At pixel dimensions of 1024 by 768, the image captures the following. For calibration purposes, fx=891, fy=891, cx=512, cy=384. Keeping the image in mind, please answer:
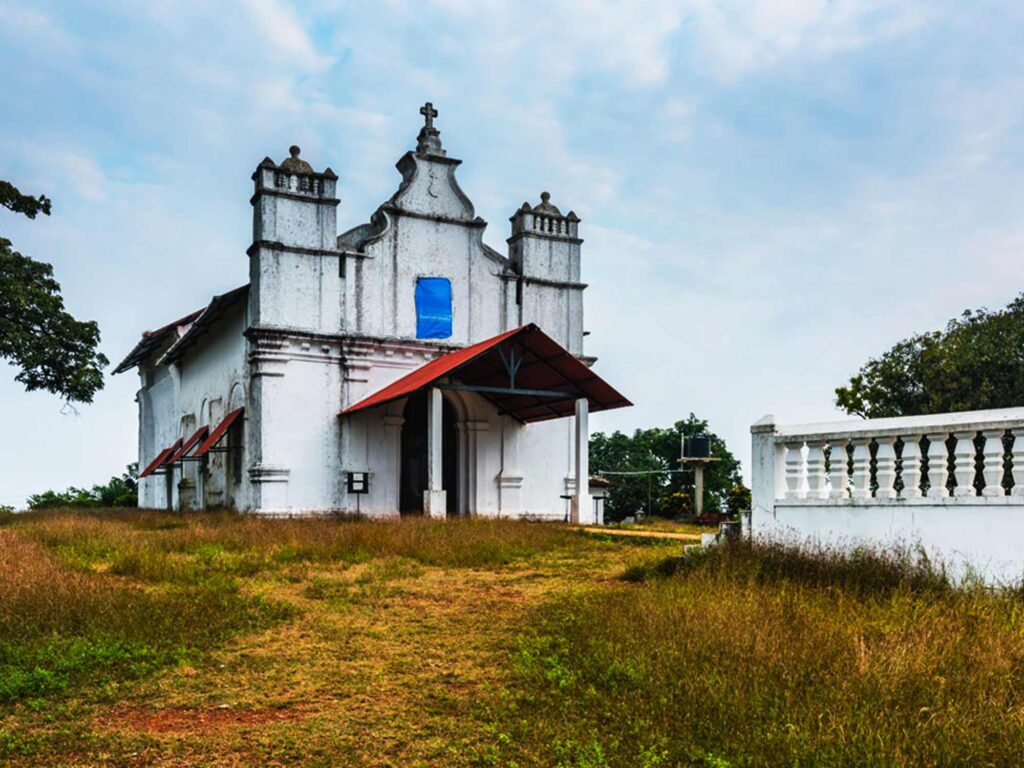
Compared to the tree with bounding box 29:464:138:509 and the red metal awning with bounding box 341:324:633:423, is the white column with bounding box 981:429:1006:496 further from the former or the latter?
the tree with bounding box 29:464:138:509

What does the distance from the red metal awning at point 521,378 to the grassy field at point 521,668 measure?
787 centimetres

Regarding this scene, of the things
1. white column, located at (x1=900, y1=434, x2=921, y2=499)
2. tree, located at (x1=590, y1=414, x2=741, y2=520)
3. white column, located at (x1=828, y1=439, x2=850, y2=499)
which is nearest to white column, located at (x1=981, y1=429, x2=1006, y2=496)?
white column, located at (x1=900, y1=434, x2=921, y2=499)

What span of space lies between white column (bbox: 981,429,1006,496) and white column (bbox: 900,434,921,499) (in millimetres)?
570

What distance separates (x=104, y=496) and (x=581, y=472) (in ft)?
101

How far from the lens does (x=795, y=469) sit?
30.8 feet

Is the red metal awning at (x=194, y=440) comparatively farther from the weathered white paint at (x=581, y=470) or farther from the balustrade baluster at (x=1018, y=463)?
the balustrade baluster at (x=1018, y=463)

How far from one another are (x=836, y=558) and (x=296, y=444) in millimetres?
14115

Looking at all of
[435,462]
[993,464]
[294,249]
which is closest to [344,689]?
[993,464]

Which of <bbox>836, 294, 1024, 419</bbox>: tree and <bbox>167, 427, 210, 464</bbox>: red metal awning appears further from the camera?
<bbox>836, 294, 1024, 419</bbox>: tree

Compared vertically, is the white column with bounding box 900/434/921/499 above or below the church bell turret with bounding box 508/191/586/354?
below

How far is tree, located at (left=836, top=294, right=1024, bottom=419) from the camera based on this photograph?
30828 mm

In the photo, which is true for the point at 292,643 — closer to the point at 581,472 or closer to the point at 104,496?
the point at 581,472

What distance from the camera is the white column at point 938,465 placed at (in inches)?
315

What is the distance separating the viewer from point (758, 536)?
9.66m
